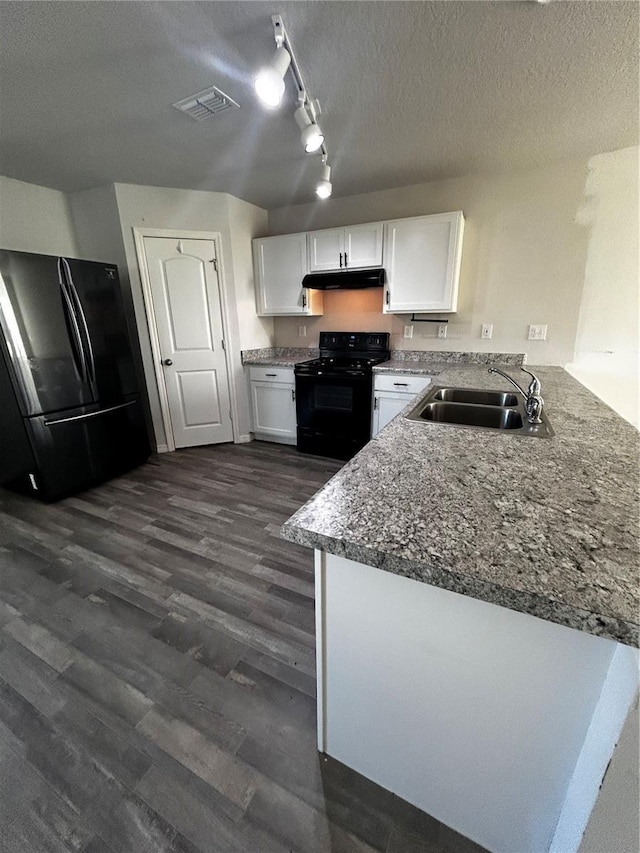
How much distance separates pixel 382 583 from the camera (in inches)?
30.1

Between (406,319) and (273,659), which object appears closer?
(273,659)

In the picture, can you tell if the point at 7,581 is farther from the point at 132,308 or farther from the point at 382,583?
the point at 132,308

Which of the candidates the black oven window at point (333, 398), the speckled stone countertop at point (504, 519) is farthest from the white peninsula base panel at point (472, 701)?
the black oven window at point (333, 398)

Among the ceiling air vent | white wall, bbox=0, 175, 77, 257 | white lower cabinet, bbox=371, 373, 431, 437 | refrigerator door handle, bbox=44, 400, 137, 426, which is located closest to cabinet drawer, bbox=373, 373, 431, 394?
white lower cabinet, bbox=371, 373, 431, 437

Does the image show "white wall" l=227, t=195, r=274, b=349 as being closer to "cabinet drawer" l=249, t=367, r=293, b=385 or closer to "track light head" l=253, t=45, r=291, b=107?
"cabinet drawer" l=249, t=367, r=293, b=385

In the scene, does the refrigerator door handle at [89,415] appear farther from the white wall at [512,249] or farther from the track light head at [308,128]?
the white wall at [512,249]

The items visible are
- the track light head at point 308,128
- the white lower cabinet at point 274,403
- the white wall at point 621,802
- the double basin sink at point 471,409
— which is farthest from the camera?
the white lower cabinet at point 274,403

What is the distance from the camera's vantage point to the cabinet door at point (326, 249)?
306cm

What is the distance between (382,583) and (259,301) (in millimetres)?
3353

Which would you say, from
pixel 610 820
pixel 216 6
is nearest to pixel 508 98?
pixel 216 6

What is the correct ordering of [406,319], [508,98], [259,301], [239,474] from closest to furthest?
[508,98] → [239,474] → [406,319] → [259,301]

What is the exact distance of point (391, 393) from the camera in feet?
9.50

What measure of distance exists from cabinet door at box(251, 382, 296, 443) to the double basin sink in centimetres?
174

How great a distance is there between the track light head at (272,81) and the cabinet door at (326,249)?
187 cm
